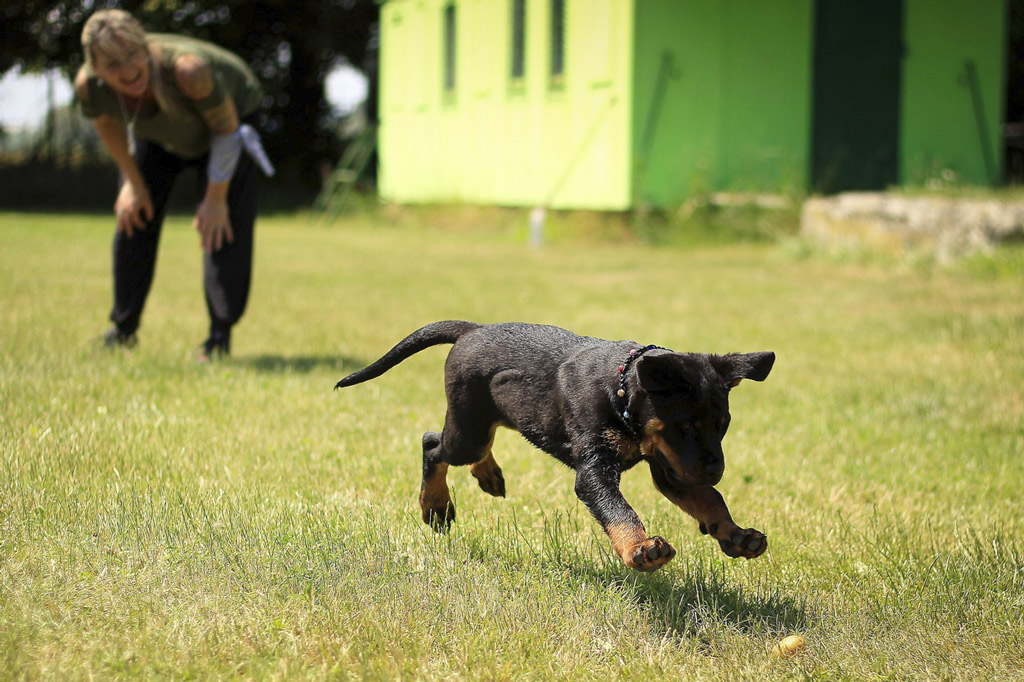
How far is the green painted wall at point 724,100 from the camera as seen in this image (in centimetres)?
1631

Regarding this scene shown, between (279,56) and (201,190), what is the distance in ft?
81.4

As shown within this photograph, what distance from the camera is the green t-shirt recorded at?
5.96m

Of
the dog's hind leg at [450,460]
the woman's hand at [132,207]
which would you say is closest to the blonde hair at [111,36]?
the woman's hand at [132,207]

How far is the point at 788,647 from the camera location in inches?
112

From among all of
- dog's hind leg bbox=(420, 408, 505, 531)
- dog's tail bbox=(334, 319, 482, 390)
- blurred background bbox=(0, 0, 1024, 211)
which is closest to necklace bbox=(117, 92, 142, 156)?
dog's tail bbox=(334, 319, 482, 390)

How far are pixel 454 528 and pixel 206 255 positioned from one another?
344 centimetres

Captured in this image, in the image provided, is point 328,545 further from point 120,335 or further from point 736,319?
point 736,319

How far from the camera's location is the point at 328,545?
3232 millimetres

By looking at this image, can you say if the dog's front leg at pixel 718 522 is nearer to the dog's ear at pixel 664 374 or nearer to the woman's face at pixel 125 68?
the dog's ear at pixel 664 374

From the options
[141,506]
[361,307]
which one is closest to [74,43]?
[361,307]

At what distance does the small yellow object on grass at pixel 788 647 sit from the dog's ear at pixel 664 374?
69 cm

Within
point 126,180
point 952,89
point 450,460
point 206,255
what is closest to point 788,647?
point 450,460

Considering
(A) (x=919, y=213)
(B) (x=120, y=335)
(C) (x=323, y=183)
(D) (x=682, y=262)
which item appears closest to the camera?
(B) (x=120, y=335)

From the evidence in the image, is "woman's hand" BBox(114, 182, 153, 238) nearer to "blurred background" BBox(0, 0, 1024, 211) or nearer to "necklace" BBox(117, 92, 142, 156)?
"necklace" BBox(117, 92, 142, 156)
